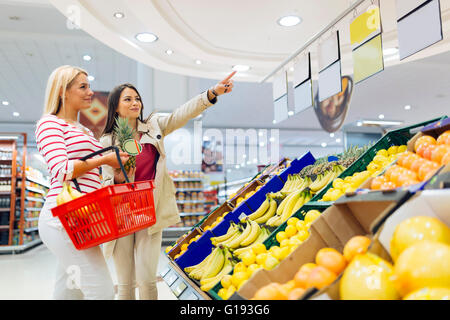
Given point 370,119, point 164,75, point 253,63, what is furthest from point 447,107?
point 164,75

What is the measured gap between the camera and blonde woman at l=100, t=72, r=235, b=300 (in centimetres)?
231

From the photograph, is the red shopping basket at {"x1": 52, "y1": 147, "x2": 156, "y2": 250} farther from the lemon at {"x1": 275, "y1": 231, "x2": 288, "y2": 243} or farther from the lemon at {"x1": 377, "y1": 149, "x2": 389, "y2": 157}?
the lemon at {"x1": 377, "y1": 149, "x2": 389, "y2": 157}

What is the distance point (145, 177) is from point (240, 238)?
0.77 meters

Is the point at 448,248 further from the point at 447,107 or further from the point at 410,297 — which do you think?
the point at 447,107

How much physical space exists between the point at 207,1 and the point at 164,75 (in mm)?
3654

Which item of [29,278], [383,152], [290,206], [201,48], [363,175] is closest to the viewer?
[363,175]

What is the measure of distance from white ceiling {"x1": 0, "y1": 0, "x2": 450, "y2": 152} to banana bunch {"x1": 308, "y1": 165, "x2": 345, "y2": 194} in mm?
3465

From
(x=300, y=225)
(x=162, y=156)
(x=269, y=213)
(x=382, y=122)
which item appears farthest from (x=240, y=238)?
(x=382, y=122)

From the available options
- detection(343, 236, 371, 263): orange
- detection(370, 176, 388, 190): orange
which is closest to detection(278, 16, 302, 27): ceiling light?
detection(370, 176, 388, 190): orange

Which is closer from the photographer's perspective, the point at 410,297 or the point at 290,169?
the point at 410,297

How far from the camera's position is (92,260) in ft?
5.01

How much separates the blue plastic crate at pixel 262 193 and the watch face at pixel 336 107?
6.02 meters

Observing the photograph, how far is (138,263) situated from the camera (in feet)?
7.57

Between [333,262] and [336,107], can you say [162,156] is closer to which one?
[333,262]
